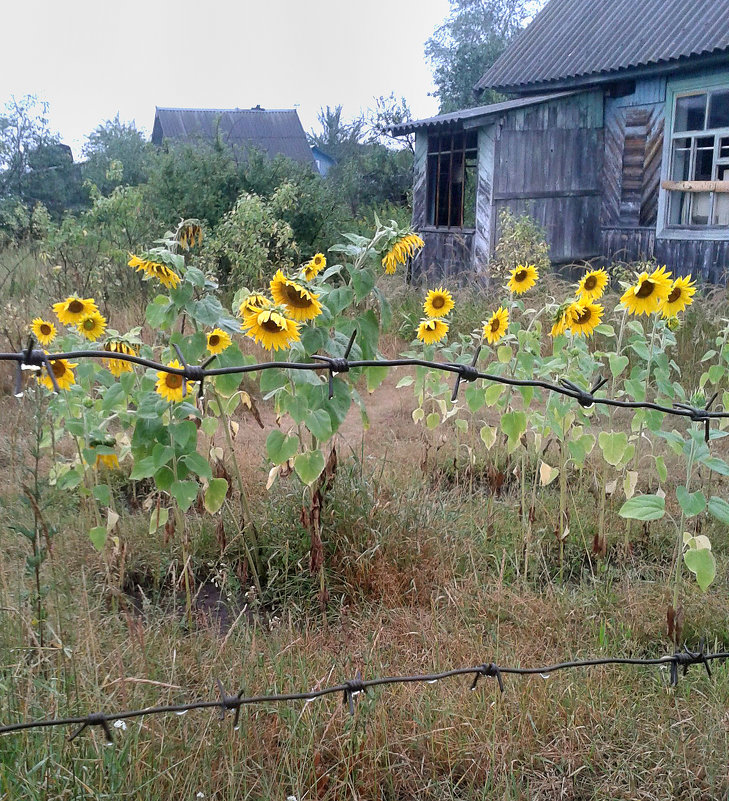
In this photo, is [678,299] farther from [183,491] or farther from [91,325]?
[91,325]

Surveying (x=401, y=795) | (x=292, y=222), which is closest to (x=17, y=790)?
(x=401, y=795)

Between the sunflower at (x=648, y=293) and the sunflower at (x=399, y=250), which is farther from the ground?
the sunflower at (x=399, y=250)

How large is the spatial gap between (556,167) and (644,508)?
32.4ft

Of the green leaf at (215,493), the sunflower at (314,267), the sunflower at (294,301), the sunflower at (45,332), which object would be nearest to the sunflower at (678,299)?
the sunflower at (314,267)

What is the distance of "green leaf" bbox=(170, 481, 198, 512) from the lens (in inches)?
103

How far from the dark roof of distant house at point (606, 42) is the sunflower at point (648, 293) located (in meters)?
7.77

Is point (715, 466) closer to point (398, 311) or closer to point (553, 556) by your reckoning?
point (553, 556)

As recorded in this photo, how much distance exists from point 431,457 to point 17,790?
3058mm

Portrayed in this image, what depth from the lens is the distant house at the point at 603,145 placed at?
34.3ft

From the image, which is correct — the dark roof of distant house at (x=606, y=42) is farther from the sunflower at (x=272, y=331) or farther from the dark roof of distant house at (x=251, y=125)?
the dark roof of distant house at (x=251, y=125)

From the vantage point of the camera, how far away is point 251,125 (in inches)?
1545

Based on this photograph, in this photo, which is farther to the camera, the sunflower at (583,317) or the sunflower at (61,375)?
the sunflower at (583,317)

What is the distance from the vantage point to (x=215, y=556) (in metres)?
3.33

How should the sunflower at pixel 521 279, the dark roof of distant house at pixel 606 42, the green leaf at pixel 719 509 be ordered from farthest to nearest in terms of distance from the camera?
the dark roof of distant house at pixel 606 42, the sunflower at pixel 521 279, the green leaf at pixel 719 509
